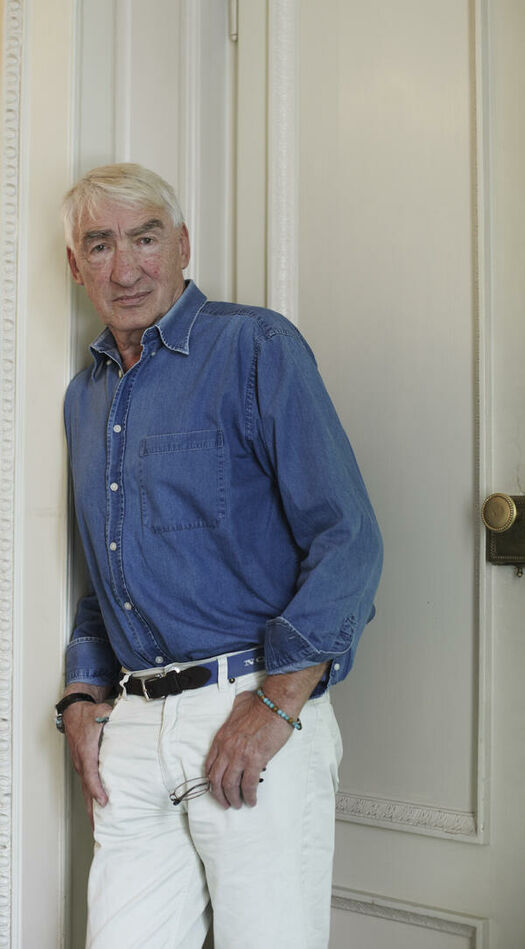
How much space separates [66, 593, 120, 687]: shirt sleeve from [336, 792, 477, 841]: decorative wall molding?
50cm

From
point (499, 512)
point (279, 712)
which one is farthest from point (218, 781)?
point (499, 512)

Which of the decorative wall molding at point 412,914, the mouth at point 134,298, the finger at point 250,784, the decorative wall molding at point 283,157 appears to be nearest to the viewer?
the finger at point 250,784

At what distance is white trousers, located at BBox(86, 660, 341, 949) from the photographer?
1234 millimetres

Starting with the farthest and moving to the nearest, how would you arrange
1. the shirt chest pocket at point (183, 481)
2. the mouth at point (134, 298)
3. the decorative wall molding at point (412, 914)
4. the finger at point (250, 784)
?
the decorative wall molding at point (412, 914), the mouth at point (134, 298), the shirt chest pocket at point (183, 481), the finger at point (250, 784)

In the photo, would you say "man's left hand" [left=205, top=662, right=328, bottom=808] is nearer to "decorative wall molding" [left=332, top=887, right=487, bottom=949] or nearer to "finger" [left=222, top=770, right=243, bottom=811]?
"finger" [left=222, top=770, right=243, bottom=811]

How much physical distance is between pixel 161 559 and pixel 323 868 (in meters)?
0.51

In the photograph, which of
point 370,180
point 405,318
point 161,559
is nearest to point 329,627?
point 161,559

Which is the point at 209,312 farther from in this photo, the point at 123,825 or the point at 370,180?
the point at 123,825

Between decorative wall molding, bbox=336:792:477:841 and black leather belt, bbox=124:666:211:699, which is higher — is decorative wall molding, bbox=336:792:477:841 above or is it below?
below

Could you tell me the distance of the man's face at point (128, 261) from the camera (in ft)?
4.66

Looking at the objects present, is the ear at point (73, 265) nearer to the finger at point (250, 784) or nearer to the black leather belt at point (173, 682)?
the black leather belt at point (173, 682)

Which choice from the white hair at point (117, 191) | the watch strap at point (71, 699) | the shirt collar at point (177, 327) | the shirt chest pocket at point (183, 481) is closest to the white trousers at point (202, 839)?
the watch strap at point (71, 699)

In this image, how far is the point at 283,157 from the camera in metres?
1.76

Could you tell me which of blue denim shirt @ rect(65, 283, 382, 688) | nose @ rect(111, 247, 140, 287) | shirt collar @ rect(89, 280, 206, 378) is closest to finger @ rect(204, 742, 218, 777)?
blue denim shirt @ rect(65, 283, 382, 688)
